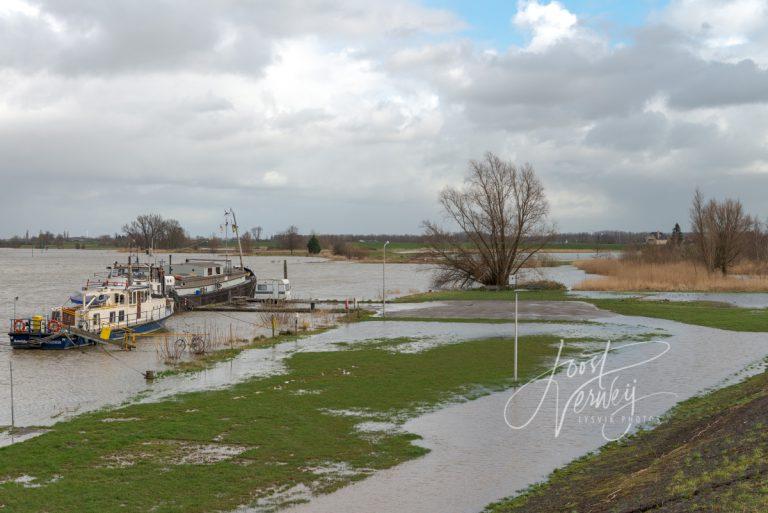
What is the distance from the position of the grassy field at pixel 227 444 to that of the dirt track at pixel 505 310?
20.7 meters

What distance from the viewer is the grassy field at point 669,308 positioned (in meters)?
39.6

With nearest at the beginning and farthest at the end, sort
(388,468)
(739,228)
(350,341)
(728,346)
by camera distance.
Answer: (388,468) → (728,346) → (350,341) → (739,228)

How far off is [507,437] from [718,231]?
250 feet

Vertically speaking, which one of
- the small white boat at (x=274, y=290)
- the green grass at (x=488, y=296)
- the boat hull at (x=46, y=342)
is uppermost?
the small white boat at (x=274, y=290)

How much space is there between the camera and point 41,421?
19562 mm

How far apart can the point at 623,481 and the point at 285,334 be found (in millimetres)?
27111

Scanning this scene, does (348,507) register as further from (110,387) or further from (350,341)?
(350,341)

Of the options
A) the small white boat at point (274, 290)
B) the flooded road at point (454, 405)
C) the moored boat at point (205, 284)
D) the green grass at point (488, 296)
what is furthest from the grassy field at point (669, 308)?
the moored boat at point (205, 284)

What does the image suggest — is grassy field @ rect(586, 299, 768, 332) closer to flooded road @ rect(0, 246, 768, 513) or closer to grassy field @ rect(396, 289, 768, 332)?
grassy field @ rect(396, 289, 768, 332)

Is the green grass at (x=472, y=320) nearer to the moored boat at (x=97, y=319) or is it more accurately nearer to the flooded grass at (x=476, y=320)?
the flooded grass at (x=476, y=320)

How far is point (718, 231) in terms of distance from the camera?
3248 inches

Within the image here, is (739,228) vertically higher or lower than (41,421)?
higher

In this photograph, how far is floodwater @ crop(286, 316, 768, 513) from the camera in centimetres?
1309

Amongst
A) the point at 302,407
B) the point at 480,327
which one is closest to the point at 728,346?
the point at 480,327
